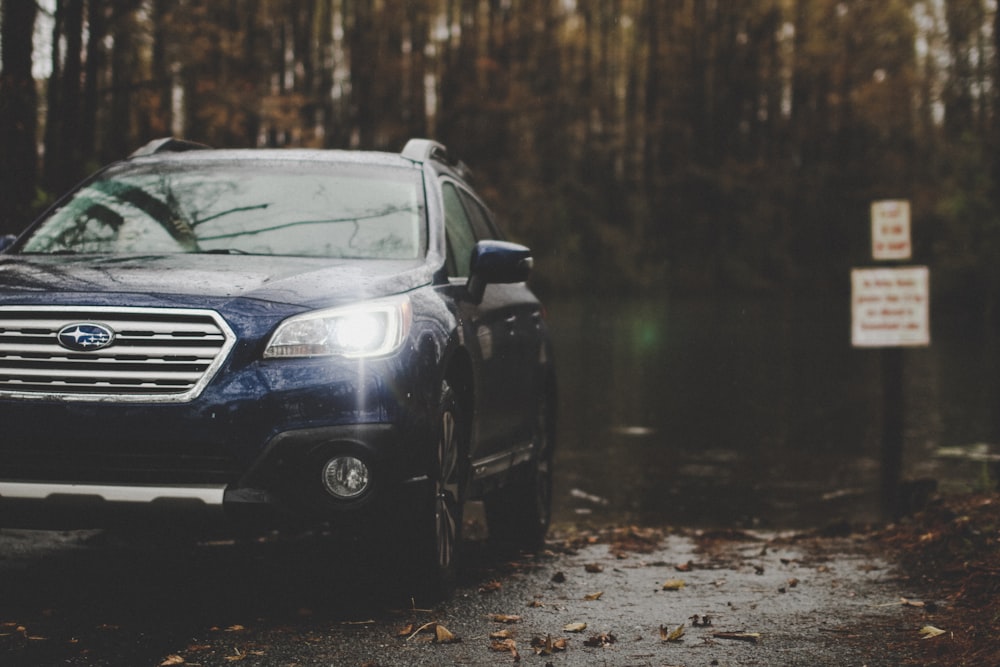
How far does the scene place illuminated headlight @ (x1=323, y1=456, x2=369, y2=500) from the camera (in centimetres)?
548

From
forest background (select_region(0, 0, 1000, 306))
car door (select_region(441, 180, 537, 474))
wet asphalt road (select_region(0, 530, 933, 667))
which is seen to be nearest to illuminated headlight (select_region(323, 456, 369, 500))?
wet asphalt road (select_region(0, 530, 933, 667))

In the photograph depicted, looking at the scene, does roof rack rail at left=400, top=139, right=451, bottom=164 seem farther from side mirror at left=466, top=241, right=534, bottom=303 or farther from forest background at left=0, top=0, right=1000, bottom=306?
forest background at left=0, top=0, right=1000, bottom=306

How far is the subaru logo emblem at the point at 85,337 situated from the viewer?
5.38 meters

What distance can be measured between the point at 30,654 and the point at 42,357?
1.07 meters

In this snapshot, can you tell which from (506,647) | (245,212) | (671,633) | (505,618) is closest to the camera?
(506,647)

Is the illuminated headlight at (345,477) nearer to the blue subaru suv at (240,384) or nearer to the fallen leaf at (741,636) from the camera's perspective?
the blue subaru suv at (240,384)

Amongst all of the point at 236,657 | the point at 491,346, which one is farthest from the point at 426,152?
the point at 236,657

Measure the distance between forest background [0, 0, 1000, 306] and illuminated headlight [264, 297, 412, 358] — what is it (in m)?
21.4

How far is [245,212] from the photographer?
6.72m

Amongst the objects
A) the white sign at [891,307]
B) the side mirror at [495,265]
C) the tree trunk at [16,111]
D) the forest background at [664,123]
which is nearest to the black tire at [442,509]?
the side mirror at [495,265]

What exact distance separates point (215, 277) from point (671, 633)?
218cm

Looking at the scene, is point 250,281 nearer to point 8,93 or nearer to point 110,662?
A: point 110,662

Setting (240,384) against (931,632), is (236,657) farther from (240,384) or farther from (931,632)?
(931,632)

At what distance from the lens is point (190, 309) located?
541 centimetres
